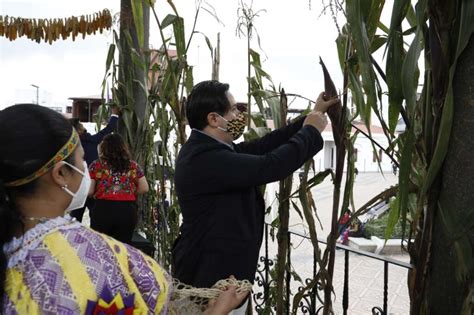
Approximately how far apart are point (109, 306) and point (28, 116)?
0.32 m

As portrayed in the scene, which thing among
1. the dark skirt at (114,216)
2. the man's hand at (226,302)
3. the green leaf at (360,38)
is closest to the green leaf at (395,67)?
the green leaf at (360,38)

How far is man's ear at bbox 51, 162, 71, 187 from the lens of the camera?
2.46ft

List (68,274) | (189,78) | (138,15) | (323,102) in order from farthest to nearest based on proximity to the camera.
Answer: (189,78) → (138,15) → (323,102) → (68,274)

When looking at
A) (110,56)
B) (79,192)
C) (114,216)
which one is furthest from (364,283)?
(79,192)

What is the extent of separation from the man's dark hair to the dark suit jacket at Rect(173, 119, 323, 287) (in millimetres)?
44

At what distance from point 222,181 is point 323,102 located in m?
0.33

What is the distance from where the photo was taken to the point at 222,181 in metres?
1.23

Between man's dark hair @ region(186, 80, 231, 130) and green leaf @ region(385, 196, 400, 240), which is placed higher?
man's dark hair @ region(186, 80, 231, 130)

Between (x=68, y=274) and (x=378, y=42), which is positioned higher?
(x=378, y=42)

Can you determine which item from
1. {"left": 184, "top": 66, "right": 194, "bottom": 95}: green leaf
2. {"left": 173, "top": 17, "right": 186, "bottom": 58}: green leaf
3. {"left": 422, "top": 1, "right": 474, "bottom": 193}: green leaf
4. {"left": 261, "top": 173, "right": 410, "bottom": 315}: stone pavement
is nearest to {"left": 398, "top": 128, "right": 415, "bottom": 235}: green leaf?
{"left": 422, "top": 1, "right": 474, "bottom": 193}: green leaf

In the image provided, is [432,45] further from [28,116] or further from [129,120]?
[129,120]

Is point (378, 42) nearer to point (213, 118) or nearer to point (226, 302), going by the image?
point (213, 118)

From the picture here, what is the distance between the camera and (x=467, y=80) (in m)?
0.77

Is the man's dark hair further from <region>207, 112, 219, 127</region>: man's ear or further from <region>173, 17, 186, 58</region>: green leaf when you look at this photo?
<region>173, 17, 186, 58</region>: green leaf
